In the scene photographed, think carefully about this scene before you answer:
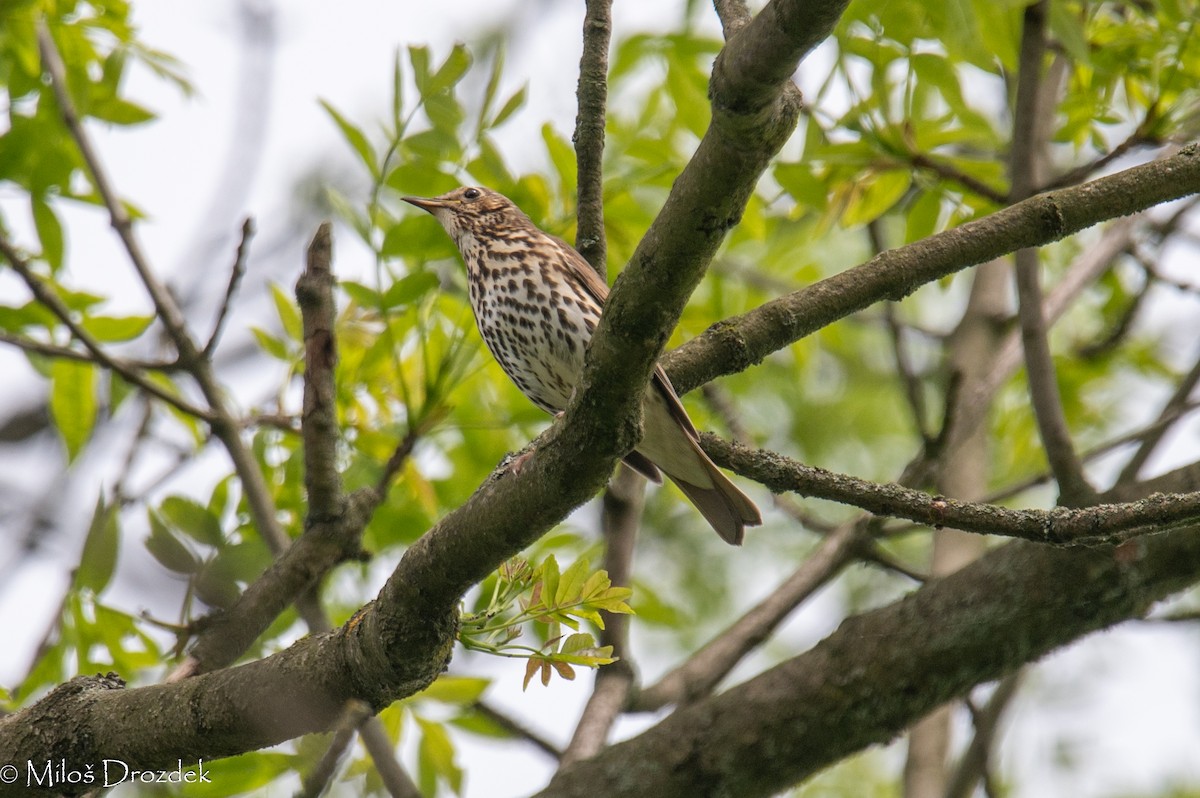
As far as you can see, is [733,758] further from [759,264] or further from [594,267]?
[759,264]

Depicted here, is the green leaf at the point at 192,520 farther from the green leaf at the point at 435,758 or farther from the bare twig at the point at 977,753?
the bare twig at the point at 977,753

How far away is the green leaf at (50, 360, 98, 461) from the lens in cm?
438

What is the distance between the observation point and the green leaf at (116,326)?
4.38 meters

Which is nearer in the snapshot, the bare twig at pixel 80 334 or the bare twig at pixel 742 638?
the bare twig at pixel 80 334

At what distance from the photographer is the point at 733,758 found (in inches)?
146

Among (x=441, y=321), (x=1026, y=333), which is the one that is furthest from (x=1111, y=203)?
(x=441, y=321)

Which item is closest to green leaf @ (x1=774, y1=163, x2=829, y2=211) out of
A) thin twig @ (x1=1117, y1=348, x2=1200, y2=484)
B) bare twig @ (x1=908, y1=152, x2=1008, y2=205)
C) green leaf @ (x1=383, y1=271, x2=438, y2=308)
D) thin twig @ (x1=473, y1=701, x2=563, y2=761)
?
bare twig @ (x1=908, y1=152, x2=1008, y2=205)

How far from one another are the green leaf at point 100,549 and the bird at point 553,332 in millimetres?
1660

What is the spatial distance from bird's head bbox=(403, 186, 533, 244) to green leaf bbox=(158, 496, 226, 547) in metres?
2.05

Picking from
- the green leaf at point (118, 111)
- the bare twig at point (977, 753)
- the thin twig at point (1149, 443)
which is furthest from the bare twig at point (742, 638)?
the green leaf at point (118, 111)

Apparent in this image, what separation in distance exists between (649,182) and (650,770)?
1998 millimetres

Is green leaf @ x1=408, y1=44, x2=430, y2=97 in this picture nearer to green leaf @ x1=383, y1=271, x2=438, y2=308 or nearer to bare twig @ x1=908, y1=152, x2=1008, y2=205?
green leaf @ x1=383, y1=271, x2=438, y2=308

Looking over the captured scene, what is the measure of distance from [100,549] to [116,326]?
1239 millimetres

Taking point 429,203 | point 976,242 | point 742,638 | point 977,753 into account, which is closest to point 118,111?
point 429,203
